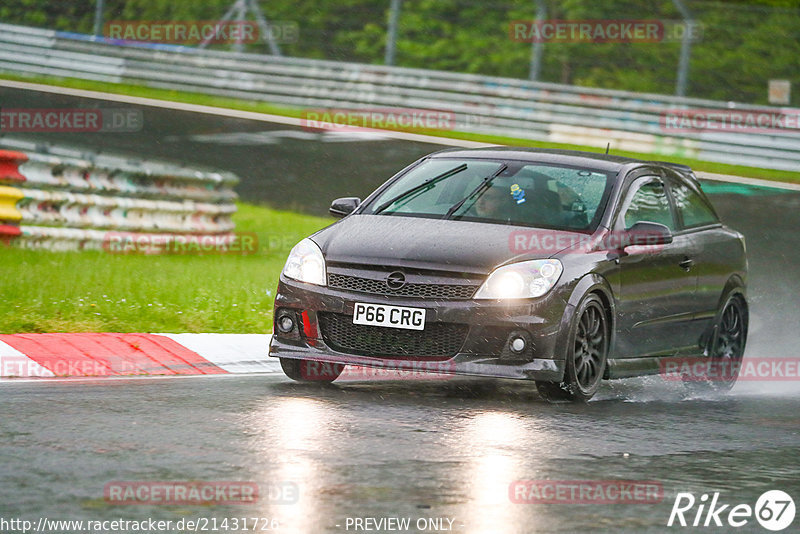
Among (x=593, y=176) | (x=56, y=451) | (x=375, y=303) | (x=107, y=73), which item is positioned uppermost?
(x=107, y=73)

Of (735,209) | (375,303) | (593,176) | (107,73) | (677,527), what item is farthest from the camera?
(107,73)

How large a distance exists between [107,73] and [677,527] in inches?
920

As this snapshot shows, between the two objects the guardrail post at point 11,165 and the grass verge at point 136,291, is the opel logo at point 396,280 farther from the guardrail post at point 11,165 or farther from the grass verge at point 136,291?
the guardrail post at point 11,165

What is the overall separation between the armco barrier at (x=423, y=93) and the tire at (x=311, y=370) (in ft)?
53.4

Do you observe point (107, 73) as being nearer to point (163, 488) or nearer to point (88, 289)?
point (88, 289)

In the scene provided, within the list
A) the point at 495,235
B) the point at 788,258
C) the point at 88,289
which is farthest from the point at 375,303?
the point at 788,258

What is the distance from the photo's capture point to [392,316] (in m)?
8.66

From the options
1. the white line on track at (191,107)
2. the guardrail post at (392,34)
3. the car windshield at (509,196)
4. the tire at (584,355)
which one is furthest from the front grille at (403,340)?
the guardrail post at (392,34)

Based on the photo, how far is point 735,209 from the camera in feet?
68.4

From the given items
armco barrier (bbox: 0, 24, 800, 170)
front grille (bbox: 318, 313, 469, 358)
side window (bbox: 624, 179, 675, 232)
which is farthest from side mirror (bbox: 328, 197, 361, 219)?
armco barrier (bbox: 0, 24, 800, 170)

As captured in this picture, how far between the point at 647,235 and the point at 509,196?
3.08ft

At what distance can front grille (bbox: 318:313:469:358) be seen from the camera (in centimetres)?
864

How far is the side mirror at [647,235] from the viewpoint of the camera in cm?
954

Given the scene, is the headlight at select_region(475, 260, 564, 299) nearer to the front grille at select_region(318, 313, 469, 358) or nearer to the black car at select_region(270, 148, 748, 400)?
the black car at select_region(270, 148, 748, 400)
